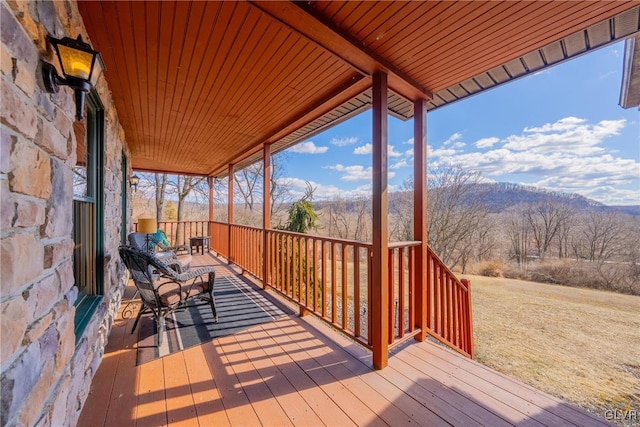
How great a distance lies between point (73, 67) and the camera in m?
1.22

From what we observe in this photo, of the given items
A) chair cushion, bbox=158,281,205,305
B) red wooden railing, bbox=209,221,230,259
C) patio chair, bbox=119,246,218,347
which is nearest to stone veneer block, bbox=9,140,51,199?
patio chair, bbox=119,246,218,347

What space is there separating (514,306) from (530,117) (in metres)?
15.2

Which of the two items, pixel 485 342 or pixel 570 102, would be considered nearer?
pixel 485 342

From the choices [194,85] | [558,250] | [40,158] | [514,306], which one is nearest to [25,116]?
[40,158]

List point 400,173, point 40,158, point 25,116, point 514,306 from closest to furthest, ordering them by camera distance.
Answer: point 25,116 → point 40,158 → point 514,306 → point 400,173

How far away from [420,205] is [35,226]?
271 cm

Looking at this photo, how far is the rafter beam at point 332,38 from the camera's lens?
4.95ft

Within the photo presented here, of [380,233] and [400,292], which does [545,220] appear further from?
[380,233]

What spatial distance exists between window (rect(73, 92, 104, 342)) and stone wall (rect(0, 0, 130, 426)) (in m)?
0.63

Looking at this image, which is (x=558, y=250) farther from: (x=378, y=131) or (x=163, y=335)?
(x=163, y=335)

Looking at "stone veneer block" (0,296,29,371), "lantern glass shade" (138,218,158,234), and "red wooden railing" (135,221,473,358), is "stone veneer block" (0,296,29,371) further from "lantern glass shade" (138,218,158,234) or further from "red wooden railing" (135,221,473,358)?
"lantern glass shade" (138,218,158,234)

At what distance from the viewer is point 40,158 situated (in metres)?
1.08

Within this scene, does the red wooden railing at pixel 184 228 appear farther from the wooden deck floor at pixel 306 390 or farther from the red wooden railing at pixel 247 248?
the wooden deck floor at pixel 306 390

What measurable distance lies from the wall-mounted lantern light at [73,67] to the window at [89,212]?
0.87m
